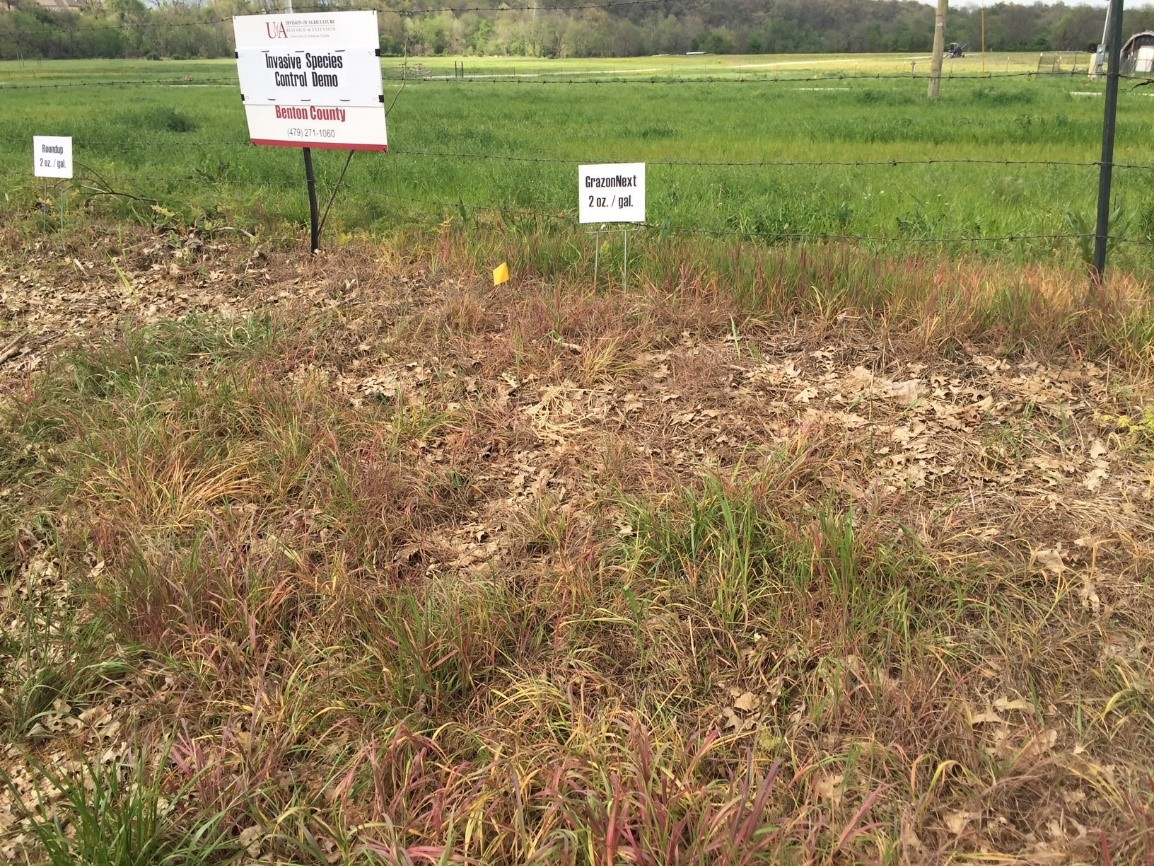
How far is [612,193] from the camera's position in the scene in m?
Answer: 5.45

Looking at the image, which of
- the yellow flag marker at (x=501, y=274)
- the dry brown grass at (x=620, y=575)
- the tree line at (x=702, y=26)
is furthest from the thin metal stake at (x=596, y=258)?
the tree line at (x=702, y=26)

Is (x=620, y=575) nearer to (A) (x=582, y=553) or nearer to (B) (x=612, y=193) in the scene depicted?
(A) (x=582, y=553)

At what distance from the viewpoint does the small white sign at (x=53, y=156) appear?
7.42 m

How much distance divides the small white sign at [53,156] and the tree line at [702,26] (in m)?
2.11

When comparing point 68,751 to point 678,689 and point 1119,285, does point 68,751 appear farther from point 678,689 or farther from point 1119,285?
point 1119,285

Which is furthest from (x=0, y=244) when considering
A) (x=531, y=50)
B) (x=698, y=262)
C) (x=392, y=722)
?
(x=531, y=50)

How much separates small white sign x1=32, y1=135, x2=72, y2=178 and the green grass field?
916 millimetres

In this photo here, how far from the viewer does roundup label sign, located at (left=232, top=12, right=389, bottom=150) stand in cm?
610

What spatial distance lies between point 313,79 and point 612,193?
2.58 metres

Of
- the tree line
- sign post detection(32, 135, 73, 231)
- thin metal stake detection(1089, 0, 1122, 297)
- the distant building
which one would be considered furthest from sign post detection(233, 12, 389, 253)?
the distant building

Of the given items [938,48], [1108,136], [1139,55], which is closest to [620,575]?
[1108,136]

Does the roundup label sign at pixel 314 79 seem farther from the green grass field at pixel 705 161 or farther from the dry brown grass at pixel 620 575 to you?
the dry brown grass at pixel 620 575

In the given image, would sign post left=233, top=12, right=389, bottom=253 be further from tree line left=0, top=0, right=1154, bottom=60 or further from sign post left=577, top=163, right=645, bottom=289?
sign post left=577, top=163, right=645, bottom=289

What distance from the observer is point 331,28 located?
6.11 metres
